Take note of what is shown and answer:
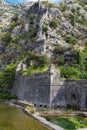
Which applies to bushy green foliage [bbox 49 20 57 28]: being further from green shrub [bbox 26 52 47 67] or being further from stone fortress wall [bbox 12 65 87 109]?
stone fortress wall [bbox 12 65 87 109]

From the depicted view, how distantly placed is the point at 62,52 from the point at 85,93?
26594 mm

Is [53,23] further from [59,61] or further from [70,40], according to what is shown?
[59,61]

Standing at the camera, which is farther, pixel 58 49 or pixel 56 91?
pixel 58 49

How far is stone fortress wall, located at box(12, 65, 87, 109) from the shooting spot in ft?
211

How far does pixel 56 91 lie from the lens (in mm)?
67688

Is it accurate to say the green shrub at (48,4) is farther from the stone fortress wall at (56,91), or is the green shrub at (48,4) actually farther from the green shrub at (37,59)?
the stone fortress wall at (56,91)

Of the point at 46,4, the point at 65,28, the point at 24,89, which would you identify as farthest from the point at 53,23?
the point at 24,89

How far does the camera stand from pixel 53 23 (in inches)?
3863

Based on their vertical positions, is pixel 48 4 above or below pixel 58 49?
above

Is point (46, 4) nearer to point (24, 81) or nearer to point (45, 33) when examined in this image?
point (45, 33)

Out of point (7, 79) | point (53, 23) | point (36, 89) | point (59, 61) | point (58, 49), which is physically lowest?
point (36, 89)

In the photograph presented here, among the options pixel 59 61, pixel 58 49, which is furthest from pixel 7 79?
pixel 58 49

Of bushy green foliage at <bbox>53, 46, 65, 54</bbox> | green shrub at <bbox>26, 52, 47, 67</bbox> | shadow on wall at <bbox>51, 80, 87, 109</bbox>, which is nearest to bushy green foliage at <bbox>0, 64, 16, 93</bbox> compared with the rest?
green shrub at <bbox>26, 52, 47, 67</bbox>

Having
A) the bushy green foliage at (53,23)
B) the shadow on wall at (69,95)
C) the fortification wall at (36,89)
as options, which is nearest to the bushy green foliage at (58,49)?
the bushy green foliage at (53,23)
